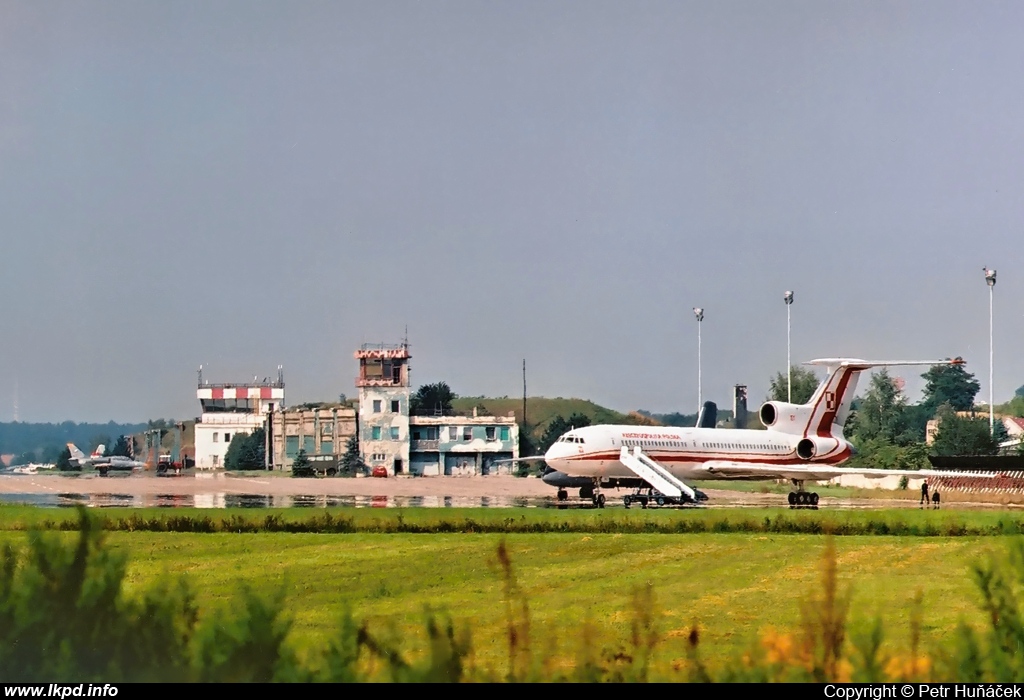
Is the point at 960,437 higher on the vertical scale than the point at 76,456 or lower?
higher

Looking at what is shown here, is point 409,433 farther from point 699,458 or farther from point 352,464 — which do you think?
point 699,458

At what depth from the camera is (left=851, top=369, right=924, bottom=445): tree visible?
136125mm

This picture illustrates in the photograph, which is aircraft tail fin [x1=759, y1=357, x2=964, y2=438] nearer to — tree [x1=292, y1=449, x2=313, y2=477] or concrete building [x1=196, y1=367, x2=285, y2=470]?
tree [x1=292, y1=449, x2=313, y2=477]

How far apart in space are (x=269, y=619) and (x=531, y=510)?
3690 centimetres

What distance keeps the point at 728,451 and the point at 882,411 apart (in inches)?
3299

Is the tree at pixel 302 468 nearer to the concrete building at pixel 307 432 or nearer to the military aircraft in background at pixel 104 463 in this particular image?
the concrete building at pixel 307 432

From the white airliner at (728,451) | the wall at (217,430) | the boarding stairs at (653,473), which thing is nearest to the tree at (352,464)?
the wall at (217,430)

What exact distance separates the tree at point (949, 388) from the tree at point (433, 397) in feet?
219

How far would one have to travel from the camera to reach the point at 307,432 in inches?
4788

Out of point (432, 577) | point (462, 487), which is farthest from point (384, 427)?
point (432, 577)

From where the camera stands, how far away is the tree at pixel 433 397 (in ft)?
444

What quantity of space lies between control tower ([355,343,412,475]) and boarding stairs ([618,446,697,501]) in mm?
53147

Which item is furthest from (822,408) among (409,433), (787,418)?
(409,433)
